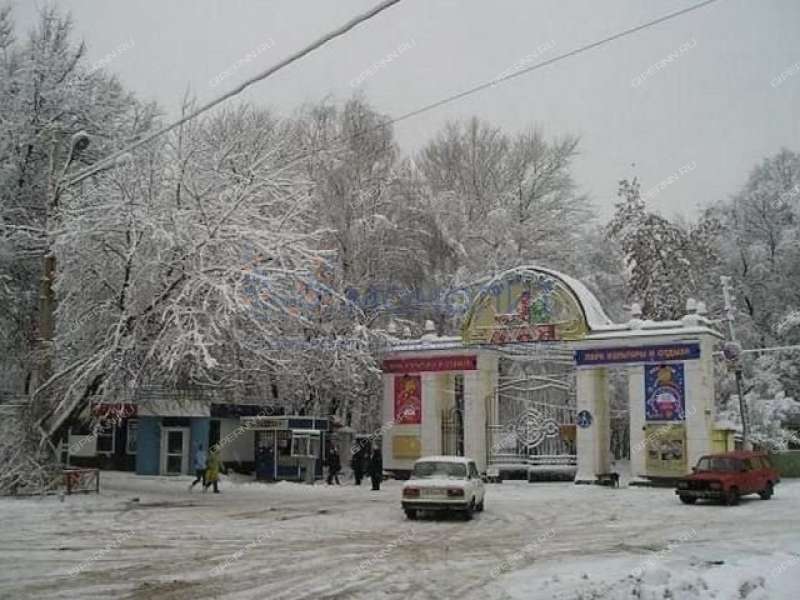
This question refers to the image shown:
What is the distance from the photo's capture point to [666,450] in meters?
31.2

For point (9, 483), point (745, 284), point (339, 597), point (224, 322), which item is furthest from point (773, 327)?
point (339, 597)

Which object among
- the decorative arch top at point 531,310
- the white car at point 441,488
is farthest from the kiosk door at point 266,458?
the white car at point 441,488

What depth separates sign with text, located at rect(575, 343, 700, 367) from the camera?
31.4 metres

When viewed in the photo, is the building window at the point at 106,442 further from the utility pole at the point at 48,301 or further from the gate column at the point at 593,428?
the gate column at the point at 593,428

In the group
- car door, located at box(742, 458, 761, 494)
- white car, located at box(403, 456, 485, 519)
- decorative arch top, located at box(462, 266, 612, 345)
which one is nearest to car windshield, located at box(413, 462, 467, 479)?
white car, located at box(403, 456, 485, 519)

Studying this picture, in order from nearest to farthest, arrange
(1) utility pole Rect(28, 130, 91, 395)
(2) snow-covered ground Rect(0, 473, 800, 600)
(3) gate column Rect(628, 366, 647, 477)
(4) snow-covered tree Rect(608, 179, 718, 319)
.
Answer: (2) snow-covered ground Rect(0, 473, 800, 600) → (1) utility pole Rect(28, 130, 91, 395) → (3) gate column Rect(628, 366, 647, 477) → (4) snow-covered tree Rect(608, 179, 718, 319)

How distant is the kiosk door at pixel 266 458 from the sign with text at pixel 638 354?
12265mm

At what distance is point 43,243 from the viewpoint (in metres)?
26.5

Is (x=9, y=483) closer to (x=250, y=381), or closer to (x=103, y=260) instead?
(x=103, y=260)

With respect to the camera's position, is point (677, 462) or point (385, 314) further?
point (385, 314)

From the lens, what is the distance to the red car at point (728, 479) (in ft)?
80.6

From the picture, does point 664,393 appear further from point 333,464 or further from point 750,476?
point 333,464

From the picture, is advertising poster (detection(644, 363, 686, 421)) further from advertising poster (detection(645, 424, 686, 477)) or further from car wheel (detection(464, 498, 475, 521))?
car wheel (detection(464, 498, 475, 521))

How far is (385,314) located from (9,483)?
70.2ft
